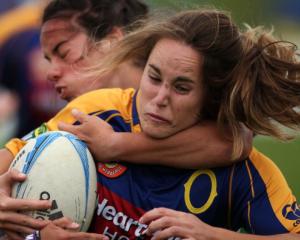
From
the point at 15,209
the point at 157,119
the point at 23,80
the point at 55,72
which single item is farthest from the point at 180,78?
the point at 23,80

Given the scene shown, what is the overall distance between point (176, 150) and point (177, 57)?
1.06 ft

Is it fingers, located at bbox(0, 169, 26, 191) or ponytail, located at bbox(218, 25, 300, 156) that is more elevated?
ponytail, located at bbox(218, 25, 300, 156)

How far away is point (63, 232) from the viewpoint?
8.48 ft

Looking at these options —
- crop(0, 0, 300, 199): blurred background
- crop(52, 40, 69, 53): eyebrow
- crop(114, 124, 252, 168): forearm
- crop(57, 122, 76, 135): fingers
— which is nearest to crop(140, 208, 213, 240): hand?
crop(114, 124, 252, 168): forearm

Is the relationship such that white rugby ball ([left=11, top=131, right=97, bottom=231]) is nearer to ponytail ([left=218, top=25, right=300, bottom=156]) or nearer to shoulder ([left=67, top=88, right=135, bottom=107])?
shoulder ([left=67, top=88, right=135, bottom=107])

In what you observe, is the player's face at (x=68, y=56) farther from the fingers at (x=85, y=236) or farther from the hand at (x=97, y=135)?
the fingers at (x=85, y=236)

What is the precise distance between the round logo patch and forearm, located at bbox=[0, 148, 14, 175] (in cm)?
33

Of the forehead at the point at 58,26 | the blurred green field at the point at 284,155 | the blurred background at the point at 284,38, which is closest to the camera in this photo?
the forehead at the point at 58,26

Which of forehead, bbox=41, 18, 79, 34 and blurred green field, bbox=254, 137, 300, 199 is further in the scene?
blurred green field, bbox=254, 137, 300, 199

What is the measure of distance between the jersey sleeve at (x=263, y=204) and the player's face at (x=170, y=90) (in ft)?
0.93

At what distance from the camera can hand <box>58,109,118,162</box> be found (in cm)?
282

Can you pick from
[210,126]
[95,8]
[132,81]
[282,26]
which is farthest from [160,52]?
[282,26]

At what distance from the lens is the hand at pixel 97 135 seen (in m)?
2.82

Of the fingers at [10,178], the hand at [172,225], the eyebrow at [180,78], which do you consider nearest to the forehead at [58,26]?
the eyebrow at [180,78]
